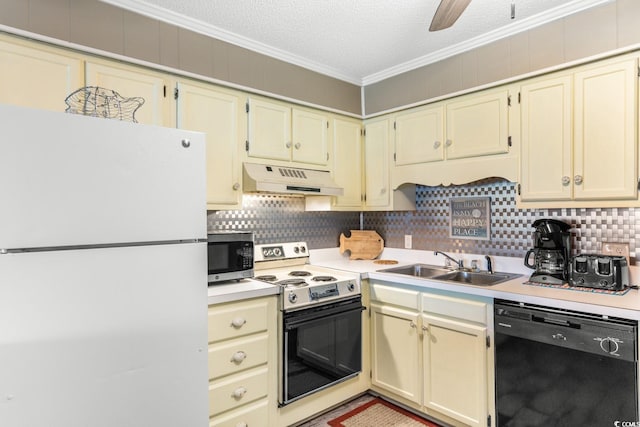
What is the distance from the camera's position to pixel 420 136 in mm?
2887

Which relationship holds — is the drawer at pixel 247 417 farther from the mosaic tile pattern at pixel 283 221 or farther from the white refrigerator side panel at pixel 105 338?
the mosaic tile pattern at pixel 283 221

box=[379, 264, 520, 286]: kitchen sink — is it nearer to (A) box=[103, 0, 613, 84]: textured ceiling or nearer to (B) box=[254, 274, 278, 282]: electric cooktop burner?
(B) box=[254, 274, 278, 282]: electric cooktop burner

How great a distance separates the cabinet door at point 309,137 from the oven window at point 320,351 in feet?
3.76

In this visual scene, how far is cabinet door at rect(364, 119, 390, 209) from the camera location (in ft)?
10.3

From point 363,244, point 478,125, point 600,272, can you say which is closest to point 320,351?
point 363,244

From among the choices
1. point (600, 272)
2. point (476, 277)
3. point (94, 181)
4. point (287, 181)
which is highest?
point (287, 181)

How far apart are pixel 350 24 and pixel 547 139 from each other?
1373mm

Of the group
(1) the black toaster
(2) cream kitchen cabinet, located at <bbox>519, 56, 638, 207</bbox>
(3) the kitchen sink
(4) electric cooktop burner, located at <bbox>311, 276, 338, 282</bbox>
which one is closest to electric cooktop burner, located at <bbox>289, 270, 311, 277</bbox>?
(4) electric cooktop burner, located at <bbox>311, 276, 338, 282</bbox>

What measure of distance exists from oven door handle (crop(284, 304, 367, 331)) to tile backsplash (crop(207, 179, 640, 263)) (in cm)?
82

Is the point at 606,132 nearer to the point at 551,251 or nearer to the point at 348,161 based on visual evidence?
the point at 551,251

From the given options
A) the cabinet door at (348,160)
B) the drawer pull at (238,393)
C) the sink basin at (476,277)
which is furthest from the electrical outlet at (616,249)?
the drawer pull at (238,393)

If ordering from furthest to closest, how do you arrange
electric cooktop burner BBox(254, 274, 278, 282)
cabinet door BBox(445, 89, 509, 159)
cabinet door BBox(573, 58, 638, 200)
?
electric cooktop burner BBox(254, 274, 278, 282) < cabinet door BBox(445, 89, 509, 159) < cabinet door BBox(573, 58, 638, 200)

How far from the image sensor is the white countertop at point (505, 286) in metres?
1.78

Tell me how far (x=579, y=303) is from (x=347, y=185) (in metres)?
1.83
